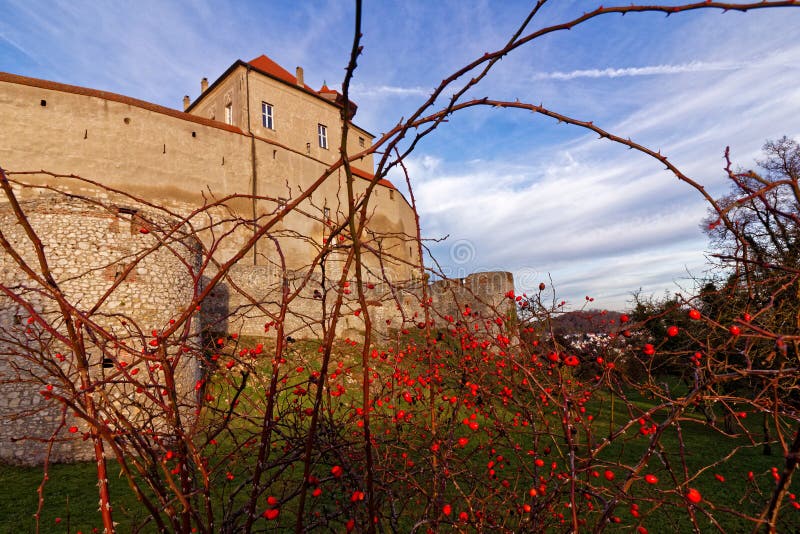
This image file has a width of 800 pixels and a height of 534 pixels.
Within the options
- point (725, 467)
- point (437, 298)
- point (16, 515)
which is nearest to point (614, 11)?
point (16, 515)

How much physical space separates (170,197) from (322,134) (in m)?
9.71

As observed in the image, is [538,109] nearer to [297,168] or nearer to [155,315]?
[155,315]

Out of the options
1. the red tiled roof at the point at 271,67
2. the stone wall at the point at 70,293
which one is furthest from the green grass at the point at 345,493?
the red tiled roof at the point at 271,67

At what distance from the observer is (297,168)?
2064cm

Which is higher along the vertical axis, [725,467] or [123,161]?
[123,161]

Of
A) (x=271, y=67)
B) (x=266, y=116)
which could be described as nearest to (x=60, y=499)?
(x=266, y=116)

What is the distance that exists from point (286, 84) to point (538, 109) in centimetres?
2350

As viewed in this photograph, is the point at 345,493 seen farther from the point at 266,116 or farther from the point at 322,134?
the point at 322,134

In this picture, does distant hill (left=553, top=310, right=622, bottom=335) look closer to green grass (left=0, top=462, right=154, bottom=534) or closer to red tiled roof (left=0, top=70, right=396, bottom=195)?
green grass (left=0, top=462, right=154, bottom=534)

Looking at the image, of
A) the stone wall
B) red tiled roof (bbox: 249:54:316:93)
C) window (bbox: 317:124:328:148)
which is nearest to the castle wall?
window (bbox: 317:124:328:148)

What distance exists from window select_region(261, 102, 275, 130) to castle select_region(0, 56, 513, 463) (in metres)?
0.07

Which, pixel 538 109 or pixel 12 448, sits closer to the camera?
pixel 538 109

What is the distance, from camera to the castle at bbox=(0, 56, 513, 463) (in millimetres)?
7367

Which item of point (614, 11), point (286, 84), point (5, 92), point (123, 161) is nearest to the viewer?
point (614, 11)
